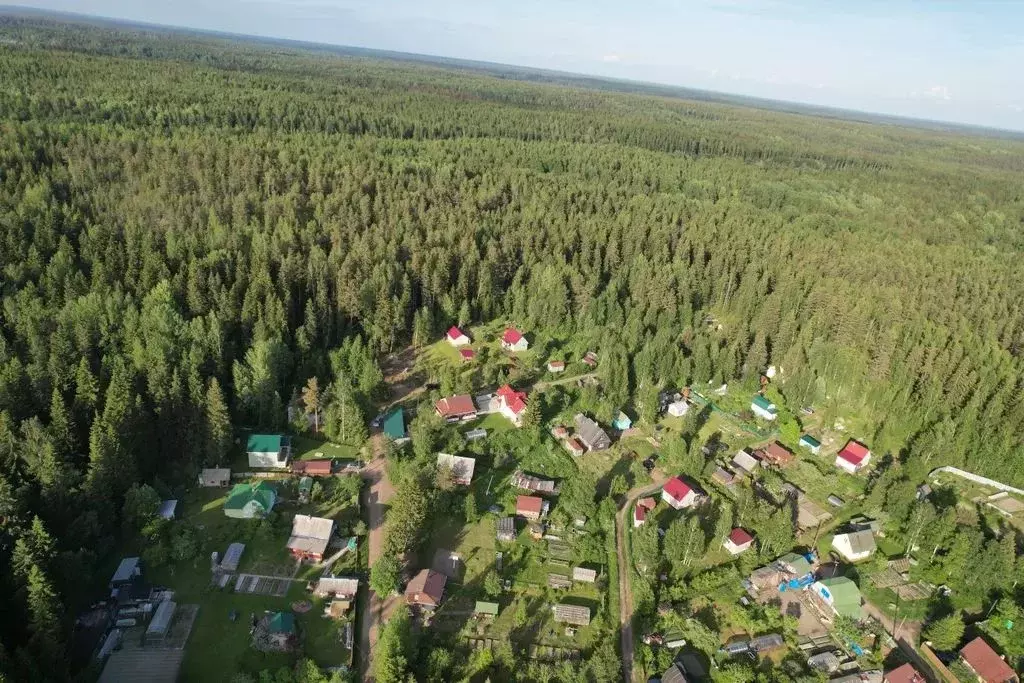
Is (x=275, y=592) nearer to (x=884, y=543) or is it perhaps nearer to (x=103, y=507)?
(x=103, y=507)

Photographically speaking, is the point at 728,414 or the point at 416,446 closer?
the point at 416,446

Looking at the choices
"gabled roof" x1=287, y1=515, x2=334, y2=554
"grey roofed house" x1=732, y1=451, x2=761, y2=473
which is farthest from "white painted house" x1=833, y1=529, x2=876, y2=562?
"gabled roof" x1=287, y1=515, x2=334, y2=554

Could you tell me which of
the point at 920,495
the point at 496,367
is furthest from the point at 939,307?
the point at 496,367

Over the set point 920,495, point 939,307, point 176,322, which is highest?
point 939,307

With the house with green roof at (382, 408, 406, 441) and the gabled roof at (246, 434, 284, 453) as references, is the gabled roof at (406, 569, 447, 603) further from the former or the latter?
the gabled roof at (246, 434, 284, 453)

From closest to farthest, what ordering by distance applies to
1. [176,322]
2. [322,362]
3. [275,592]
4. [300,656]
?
[300,656] < [275,592] < [176,322] < [322,362]

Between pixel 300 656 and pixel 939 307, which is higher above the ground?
pixel 939 307
